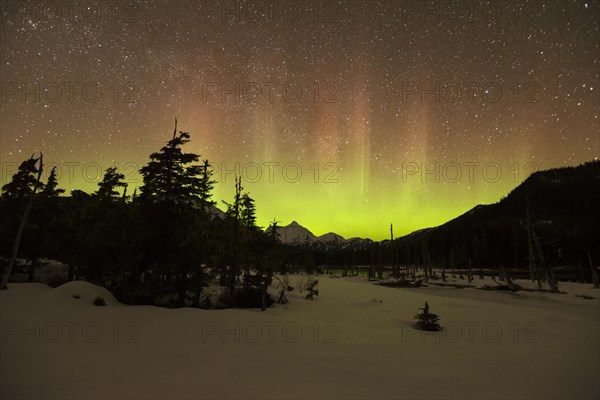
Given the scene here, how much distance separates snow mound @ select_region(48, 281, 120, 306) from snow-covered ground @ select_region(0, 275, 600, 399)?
8 cm

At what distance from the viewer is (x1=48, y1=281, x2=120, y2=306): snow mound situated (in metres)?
14.5

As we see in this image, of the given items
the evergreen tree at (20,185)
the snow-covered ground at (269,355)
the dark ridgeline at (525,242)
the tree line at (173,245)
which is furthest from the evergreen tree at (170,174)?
the dark ridgeline at (525,242)

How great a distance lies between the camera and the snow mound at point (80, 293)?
14.5m

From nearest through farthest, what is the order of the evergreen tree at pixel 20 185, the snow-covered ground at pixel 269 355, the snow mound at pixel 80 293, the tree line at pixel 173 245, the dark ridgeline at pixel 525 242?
1. the snow-covered ground at pixel 269 355
2. the snow mound at pixel 80 293
3. the tree line at pixel 173 245
4. the evergreen tree at pixel 20 185
5. the dark ridgeline at pixel 525 242

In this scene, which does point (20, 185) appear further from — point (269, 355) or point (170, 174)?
point (269, 355)

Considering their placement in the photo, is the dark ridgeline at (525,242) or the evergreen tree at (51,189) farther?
the dark ridgeline at (525,242)

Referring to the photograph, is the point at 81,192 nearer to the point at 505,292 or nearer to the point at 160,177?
the point at 160,177

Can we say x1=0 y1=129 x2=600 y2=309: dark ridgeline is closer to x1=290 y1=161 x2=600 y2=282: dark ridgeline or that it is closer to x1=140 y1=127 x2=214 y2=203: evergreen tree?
x1=140 y1=127 x2=214 y2=203: evergreen tree

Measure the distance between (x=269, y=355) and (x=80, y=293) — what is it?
11067 mm

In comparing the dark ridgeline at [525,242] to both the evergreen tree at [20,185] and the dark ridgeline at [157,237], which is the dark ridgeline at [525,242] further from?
the evergreen tree at [20,185]

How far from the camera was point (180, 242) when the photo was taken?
19.4m

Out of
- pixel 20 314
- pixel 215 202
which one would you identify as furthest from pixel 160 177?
pixel 20 314

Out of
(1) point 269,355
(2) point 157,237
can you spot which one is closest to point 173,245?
(2) point 157,237

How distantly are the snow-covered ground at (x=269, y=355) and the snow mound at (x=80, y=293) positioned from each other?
0.25ft
